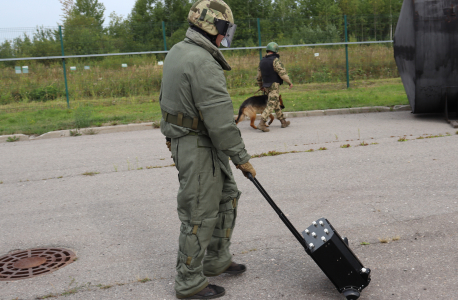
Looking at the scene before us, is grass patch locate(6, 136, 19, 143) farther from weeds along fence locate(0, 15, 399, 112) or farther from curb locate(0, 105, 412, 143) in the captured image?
weeds along fence locate(0, 15, 399, 112)

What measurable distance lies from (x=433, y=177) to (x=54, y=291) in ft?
15.8

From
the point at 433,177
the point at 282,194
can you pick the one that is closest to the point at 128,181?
the point at 282,194

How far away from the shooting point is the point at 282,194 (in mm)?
5828

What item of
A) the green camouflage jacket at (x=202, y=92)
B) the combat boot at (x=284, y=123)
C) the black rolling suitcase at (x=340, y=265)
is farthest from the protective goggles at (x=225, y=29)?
the combat boot at (x=284, y=123)

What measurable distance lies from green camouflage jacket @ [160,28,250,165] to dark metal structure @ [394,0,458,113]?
7.68m

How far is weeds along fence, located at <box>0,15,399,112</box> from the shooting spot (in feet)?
48.9

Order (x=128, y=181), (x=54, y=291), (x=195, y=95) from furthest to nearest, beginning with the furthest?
(x=128, y=181)
(x=54, y=291)
(x=195, y=95)

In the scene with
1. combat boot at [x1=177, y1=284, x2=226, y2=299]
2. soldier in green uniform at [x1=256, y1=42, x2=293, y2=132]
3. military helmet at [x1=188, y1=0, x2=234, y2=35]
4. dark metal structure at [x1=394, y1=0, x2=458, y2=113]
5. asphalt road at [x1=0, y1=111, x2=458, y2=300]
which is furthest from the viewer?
soldier in green uniform at [x1=256, y1=42, x2=293, y2=132]

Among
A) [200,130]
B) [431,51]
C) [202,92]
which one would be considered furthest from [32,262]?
[431,51]

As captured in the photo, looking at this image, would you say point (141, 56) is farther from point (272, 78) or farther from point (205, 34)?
point (205, 34)

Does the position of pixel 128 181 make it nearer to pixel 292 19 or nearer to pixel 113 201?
pixel 113 201

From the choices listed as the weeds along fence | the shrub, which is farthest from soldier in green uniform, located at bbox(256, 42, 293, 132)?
the shrub

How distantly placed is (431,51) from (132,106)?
879 cm

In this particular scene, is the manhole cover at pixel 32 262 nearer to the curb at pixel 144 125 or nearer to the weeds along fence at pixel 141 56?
the curb at pixel 144 125
